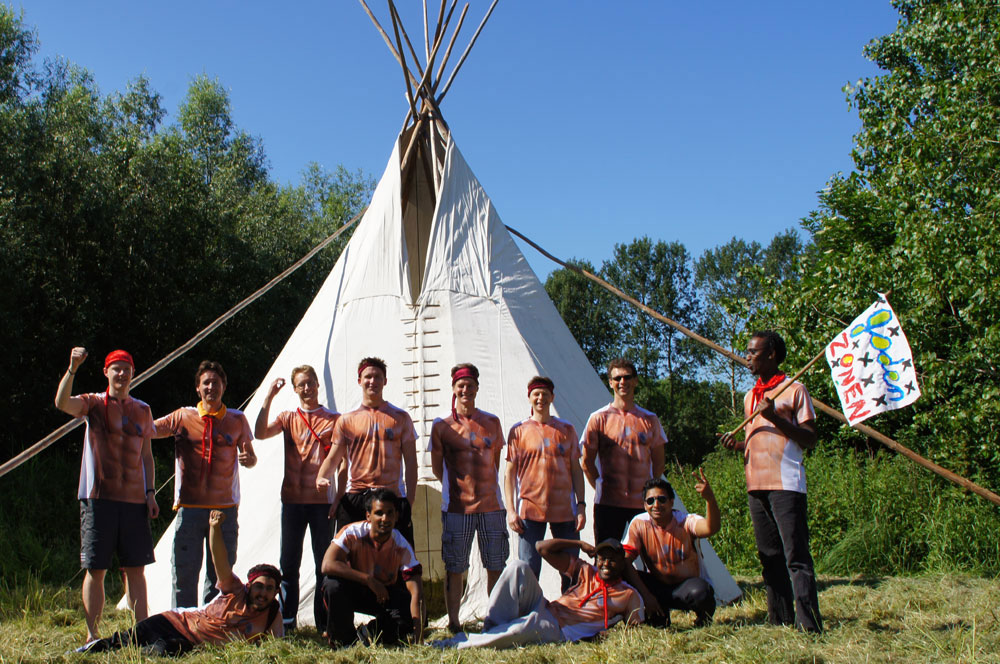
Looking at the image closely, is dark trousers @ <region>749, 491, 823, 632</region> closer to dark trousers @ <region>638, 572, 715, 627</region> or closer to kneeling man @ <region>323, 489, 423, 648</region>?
dark trousers @ <region>638, 572, 715, 627</region>

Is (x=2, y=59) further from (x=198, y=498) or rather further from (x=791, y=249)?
(x=791, y=249)

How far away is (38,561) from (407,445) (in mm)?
3609

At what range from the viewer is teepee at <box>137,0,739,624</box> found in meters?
3.92

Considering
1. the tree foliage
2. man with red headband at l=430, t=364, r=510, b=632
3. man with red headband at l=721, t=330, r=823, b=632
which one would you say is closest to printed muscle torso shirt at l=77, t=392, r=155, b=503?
man with red headband at l=430, t=364, r=510, b=632

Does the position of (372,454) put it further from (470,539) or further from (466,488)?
(470,539)

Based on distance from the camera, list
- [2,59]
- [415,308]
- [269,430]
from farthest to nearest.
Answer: [2,59] → [415,308] → [269,430]

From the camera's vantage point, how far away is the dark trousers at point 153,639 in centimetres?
266

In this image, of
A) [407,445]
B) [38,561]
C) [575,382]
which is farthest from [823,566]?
[38,561]

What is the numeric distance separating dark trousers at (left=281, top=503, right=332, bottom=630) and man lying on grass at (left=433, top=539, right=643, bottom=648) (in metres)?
0.80

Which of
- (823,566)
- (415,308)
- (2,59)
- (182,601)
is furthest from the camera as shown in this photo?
(2,59)

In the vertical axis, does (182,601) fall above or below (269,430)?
below

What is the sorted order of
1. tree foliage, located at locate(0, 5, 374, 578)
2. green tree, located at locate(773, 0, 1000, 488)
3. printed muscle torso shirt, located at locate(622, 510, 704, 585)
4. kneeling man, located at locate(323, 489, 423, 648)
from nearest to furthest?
kneeling man, located at locate(323, 489, 423, 648)
printed muscle torso shirt, located at locate(622, 510, 704, 585)
green tree, located at locate(773, 0, 1000, 488)
tree foliage, located at locate(0, 5, 374, 578)

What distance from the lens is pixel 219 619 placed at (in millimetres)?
2816

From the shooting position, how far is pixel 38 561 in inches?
213
